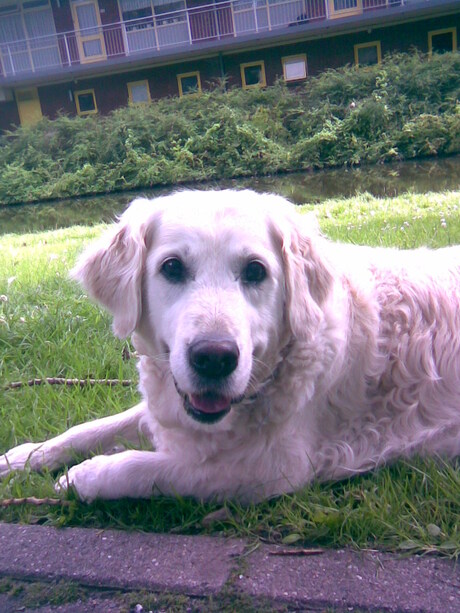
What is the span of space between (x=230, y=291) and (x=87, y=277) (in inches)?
32.1

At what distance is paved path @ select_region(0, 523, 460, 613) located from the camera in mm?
1820

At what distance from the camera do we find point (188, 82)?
29016 mm

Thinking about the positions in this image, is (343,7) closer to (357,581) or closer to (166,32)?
(166,32)

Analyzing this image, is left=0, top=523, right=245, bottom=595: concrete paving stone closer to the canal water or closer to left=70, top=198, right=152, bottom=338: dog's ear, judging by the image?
left=70, top=198, right=152, bottom=338: dog's ear

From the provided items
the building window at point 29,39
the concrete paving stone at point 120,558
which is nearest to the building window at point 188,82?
the building window at point 29,39

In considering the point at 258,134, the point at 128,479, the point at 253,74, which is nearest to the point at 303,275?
the point at 128,479

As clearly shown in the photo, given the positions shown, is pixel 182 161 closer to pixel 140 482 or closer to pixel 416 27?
pixel 416 27

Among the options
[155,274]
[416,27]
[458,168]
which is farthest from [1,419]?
[416,27]

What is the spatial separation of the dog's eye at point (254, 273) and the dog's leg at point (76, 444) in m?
0.89

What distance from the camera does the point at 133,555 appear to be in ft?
6.84

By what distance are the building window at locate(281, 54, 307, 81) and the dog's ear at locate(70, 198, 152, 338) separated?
26.7 metres

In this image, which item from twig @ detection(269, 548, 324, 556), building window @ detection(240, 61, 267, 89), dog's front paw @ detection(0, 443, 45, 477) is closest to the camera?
twig @ detection(269, 548, 324, 556)

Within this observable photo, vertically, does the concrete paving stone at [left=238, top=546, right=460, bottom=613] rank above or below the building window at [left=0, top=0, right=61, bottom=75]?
below

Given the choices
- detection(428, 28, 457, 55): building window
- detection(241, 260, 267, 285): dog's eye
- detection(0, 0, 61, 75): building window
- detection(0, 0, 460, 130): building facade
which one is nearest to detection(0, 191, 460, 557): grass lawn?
detection(241, 260, 267, 285): dog's eye
